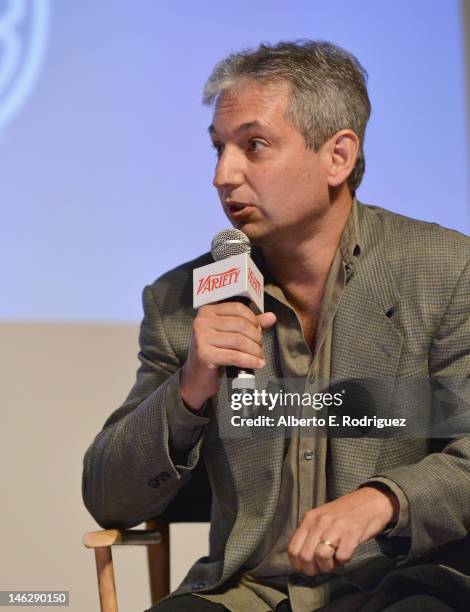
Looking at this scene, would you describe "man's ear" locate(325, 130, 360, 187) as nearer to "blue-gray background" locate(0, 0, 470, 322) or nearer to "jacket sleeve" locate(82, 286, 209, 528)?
"jacket sleeve" locate(82, 286, 209, 528)

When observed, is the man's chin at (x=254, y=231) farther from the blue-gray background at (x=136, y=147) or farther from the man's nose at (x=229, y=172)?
the blue-gray background at (x=136, y=147)

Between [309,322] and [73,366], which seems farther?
[73,366]

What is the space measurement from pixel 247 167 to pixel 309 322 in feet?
1.15

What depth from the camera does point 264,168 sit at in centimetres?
208

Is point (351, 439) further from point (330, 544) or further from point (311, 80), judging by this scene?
point (311, 80)

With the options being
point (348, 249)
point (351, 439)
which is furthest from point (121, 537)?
point (348, 249)

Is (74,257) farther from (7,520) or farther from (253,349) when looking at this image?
(253,349)

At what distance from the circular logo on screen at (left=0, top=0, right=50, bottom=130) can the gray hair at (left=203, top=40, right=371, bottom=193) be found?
1.06 meters

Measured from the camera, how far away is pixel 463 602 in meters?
1.81

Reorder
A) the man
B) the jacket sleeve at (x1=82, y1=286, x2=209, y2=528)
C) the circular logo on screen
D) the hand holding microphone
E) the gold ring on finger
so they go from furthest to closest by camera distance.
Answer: the circular logo on screen, the jacket sleeve at (x1=82, y1=286, x2=209, y2=528), the man, the hand holding microphone, the gold ring on finger

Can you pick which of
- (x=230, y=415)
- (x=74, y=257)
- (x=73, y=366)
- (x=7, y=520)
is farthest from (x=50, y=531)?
(x=230, y=415)

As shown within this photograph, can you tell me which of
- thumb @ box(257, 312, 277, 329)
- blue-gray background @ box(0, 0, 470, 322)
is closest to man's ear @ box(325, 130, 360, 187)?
thumb @ box(257, 312, 277, 329)

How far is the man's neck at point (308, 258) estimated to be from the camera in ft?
7.13

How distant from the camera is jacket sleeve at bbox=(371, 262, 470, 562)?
175 cm
